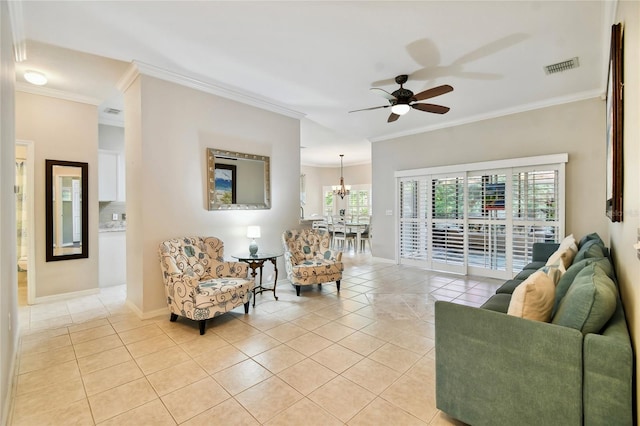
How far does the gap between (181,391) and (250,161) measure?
320 centimetres

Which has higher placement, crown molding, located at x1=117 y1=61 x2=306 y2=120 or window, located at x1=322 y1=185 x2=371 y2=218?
crown molding, located at x1=117 y1=61 x2=306 y2=120

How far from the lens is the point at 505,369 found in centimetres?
159

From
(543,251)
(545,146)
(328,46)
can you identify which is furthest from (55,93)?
(545,146)

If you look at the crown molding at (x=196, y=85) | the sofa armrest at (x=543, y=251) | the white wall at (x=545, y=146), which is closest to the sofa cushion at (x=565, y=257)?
the sofa armrest at (x=543, y=251)

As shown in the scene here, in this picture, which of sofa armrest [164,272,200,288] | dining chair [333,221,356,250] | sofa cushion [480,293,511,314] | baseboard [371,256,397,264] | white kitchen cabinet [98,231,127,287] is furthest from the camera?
dining chair [333,221,356,250]

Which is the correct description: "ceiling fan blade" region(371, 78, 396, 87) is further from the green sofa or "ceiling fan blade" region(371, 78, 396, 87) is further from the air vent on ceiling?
the green sofa

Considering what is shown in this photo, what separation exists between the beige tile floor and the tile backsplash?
1599 millimetres

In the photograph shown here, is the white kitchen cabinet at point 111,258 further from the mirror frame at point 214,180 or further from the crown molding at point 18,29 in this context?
the crown molding at point 18,29

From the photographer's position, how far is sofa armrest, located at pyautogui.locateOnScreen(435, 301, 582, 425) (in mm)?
1433

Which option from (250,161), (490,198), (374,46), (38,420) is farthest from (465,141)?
(38,420)

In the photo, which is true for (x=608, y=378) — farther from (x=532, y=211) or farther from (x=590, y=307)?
(x=532, y=211)

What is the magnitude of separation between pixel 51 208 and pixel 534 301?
5657mm

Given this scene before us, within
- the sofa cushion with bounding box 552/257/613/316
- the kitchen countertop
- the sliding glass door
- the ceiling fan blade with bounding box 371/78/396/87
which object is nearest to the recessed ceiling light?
the kitchen countertop

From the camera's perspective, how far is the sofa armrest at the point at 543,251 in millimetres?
4168
